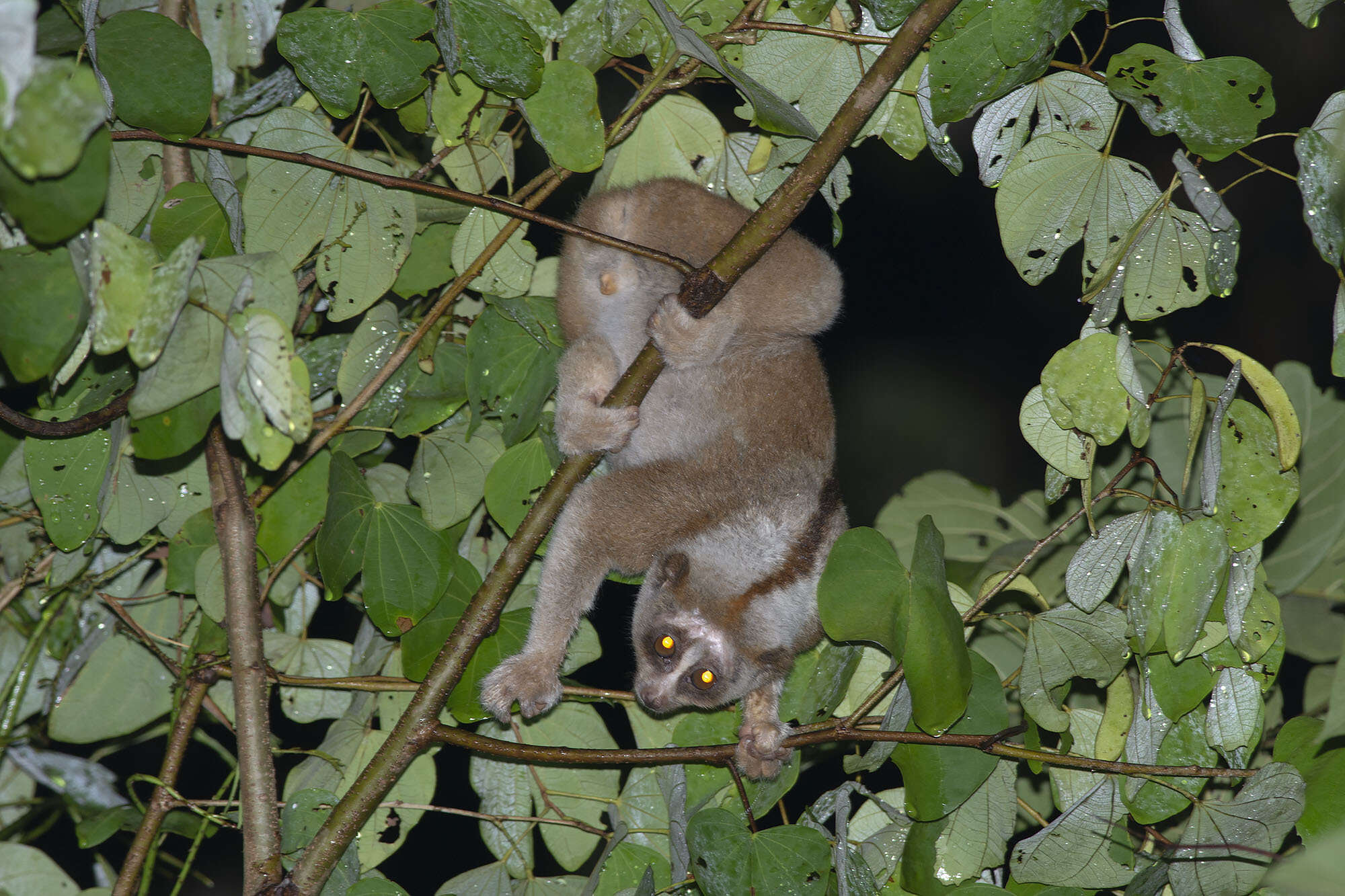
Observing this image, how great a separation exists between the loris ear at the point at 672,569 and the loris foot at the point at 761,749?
15.9 inches

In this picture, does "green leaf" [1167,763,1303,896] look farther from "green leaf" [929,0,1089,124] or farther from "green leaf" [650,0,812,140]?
"green leaf" [650,0,812,140]

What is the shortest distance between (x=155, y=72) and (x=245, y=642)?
1.08 m

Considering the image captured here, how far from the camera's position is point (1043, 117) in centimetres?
203

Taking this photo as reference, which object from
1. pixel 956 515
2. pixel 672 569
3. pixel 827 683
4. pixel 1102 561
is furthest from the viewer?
pixel 956 515

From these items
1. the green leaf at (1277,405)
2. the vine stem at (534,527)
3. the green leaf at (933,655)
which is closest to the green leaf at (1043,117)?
the vine stem at (534,527)

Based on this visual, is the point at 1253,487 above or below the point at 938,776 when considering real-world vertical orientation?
above

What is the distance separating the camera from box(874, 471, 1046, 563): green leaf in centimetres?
287

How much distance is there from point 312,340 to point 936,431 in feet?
11.9

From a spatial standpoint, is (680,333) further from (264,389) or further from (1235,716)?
(1235,716)

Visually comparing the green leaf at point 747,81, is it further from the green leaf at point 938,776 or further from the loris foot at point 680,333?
the green leaf at point 938,776

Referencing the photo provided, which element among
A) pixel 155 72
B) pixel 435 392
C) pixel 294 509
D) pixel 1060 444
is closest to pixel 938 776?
pixel 1060 444

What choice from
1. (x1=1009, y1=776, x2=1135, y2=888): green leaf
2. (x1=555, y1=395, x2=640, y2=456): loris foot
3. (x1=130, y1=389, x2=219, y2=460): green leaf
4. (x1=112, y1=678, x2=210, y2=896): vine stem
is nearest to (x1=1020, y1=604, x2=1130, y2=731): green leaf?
(x1=1009, y1=776, x2=1135, y2=888): green leaf

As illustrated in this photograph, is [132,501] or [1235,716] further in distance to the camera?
[132,501]

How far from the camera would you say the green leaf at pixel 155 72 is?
1.68m
